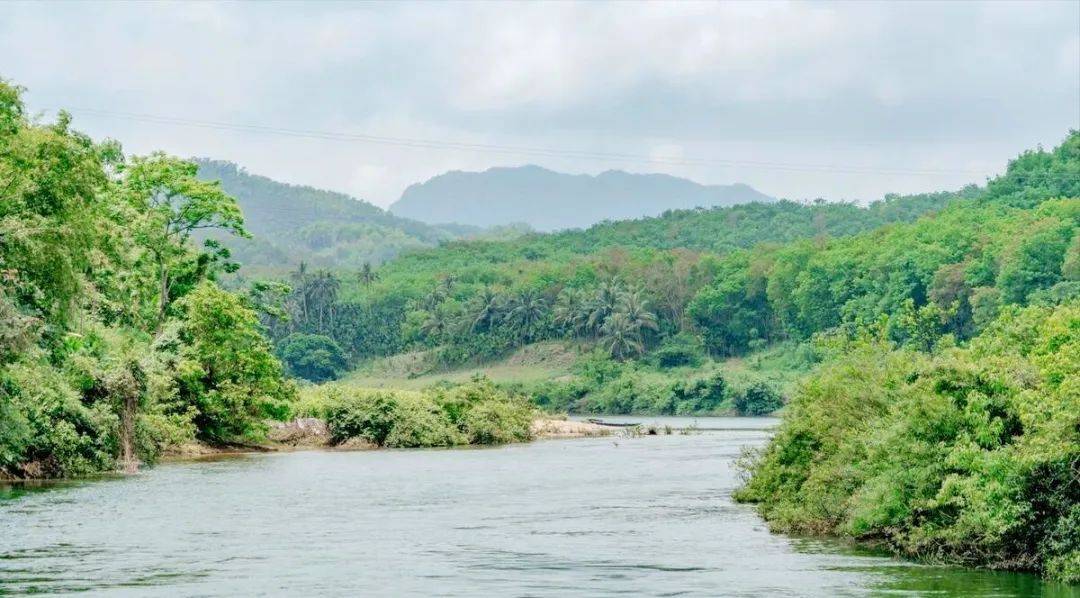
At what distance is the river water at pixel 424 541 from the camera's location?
25406mm

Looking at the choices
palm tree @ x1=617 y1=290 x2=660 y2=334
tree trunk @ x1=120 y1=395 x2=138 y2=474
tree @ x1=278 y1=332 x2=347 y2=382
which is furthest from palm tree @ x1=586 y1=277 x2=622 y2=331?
tree trunk @ x1=120 y1=395 x2=138 y2=474

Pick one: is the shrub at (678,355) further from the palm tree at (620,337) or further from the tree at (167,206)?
the tree at (167,206)

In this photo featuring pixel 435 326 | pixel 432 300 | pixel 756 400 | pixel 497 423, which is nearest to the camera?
pixel 497 423

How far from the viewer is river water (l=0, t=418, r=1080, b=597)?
1000 inches

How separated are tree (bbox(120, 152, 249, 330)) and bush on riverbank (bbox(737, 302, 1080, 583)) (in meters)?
39.5

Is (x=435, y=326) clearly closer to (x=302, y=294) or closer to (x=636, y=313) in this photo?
(x=302, y=294)

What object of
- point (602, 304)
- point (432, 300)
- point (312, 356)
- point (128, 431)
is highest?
point (432, 300)

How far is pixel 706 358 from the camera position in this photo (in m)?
160

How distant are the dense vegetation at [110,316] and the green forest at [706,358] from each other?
10 centimetres

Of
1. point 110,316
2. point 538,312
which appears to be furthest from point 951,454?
point 538,312

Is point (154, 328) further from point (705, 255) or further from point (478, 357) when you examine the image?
point (705, 255)

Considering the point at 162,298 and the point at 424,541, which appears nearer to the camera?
the point at 424,541

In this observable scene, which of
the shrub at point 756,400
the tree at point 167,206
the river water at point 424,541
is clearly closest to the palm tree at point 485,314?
the shrub at point 756,400

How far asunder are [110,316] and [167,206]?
7.09 meters
